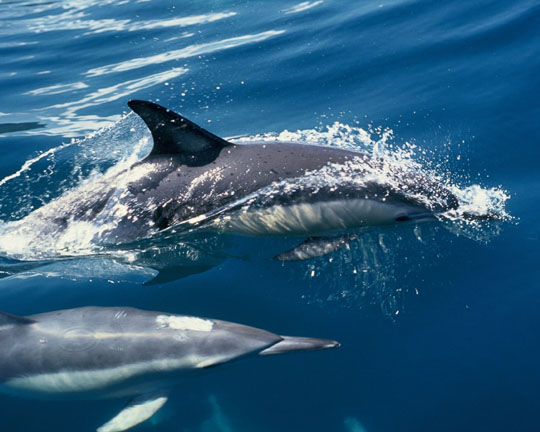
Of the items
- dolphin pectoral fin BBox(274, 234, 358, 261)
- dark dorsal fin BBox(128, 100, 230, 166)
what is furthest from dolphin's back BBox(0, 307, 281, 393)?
dark dorsal fin BBox(128, 100, 230, 166)

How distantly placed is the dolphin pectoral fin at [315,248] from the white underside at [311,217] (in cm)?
26

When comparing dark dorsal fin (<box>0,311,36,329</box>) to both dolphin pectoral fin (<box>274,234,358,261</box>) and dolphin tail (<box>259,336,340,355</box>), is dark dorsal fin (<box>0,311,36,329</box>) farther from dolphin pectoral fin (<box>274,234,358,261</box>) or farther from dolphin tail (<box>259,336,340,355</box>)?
dolphin pectoral fin (<box>274,234,358,261</box>)

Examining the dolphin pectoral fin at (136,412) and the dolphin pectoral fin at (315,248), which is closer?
the dolphin pectoral fin at (136,412)

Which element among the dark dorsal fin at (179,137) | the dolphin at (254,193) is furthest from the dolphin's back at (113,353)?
the dark dorsal fin at (179,137)

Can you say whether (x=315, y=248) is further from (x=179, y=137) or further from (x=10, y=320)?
(x=10, y=320)

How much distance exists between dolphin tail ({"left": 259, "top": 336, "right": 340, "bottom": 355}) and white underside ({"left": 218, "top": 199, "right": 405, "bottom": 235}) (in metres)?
1.90

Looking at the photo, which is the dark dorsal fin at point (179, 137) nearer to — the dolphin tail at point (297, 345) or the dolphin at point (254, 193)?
the dolphin at point (254, 193)

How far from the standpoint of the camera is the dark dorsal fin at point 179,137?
537 cm

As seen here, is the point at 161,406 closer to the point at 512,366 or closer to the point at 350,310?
the point at 350,310

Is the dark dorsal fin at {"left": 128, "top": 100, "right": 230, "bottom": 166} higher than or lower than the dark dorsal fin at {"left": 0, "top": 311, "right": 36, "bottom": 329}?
higher

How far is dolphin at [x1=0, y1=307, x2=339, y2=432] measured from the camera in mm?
3867

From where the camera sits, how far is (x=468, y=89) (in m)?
8.41

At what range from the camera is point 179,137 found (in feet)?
18.2

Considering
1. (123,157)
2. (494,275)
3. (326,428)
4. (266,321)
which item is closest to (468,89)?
(494,275)
